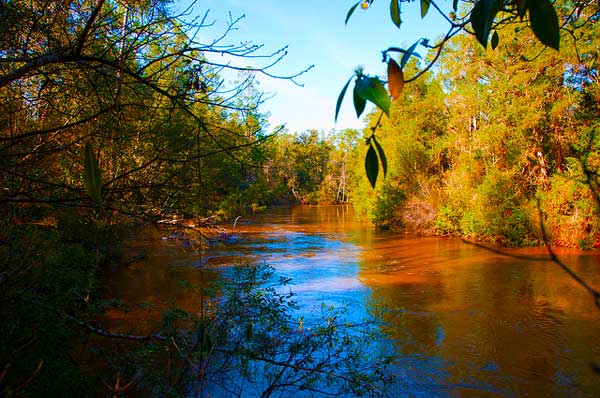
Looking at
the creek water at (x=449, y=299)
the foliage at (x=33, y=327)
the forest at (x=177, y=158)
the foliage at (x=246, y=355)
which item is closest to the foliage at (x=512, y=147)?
the forest at (x=177, y=158)

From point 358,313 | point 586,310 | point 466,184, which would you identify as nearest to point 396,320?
point 358,313

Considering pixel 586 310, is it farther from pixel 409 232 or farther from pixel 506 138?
pixel 409 232

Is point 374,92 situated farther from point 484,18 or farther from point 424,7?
point 424,7

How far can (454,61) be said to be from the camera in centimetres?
2033

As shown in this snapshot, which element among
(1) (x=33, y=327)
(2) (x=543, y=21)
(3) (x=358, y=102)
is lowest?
(1) (x=33, y=327)

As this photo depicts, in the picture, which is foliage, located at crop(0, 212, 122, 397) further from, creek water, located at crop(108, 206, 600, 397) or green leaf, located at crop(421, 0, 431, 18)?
green leaf, located at crop(421, 0, 431, 18)

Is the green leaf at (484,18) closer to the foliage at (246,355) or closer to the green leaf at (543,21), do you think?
the green leaf at (543,21)

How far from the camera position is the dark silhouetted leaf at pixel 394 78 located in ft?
2.66

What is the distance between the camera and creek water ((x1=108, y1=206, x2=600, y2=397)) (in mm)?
5922

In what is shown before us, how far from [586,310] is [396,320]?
4085 mm

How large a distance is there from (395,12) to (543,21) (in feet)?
1.73

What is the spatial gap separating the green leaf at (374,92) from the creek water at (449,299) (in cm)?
127

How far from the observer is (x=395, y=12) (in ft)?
3.73

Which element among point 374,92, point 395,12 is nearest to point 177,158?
point 395,12
